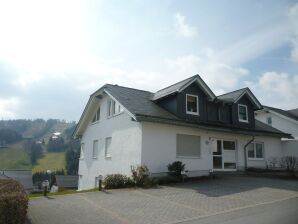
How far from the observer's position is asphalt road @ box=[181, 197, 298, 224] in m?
8.55

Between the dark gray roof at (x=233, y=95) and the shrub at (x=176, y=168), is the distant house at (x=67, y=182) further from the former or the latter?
the shrub at (x=176, y=168)

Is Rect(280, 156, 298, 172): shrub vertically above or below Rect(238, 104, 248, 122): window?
below

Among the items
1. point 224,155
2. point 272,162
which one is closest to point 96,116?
point 224,155

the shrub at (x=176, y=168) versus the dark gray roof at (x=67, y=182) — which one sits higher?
the shrub at (x=176, y=168)

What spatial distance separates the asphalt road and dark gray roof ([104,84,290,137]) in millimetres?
8574

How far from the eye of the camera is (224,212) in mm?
9820

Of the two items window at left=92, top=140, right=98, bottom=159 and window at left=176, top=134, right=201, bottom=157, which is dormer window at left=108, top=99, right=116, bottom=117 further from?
window at left=176, top=134, right=201, bottom=157

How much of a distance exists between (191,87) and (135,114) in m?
6.00

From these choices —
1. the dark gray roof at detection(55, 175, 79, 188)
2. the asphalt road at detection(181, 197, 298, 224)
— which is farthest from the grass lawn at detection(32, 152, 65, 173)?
the asphalt road at detection(181, 197, 298, 224)

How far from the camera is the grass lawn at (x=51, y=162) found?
4482 inches

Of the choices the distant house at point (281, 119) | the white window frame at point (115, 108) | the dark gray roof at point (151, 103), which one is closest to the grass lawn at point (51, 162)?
the distant house at point (281, 119)

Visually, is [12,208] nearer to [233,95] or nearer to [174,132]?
[174,132]

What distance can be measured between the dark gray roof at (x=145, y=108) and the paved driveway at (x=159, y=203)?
4.29m

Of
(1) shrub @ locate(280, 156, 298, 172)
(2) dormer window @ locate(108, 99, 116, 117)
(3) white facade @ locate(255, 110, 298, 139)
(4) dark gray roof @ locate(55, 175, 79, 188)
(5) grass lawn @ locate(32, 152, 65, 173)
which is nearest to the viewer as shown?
(1) shrub @ locate(280, 156, 298, 172)
